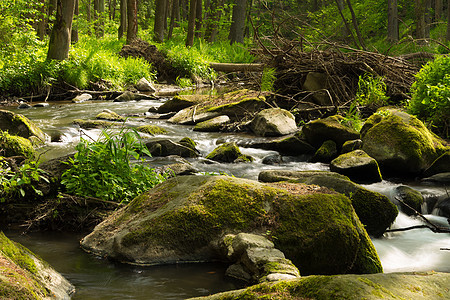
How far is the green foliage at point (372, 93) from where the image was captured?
10.5 metres

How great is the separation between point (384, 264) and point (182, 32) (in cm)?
3157

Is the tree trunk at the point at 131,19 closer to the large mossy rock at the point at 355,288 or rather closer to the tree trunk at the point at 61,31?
the tree trunk at the point at 61,31

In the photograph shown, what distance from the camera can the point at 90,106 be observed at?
14039mm

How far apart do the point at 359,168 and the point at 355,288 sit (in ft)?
16.8

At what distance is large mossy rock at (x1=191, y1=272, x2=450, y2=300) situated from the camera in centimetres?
207

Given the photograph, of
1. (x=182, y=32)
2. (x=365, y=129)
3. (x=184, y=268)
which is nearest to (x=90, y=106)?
(x=365, y=129)

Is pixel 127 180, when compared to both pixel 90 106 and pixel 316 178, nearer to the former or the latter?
pixel 316 178

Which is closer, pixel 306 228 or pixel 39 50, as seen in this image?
pixel 306 228

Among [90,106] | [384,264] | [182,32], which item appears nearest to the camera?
[384,264]

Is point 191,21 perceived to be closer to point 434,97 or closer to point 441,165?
point 434,97

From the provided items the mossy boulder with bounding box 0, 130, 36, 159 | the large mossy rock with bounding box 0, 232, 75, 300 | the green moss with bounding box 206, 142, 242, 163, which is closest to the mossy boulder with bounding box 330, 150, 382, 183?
the green moss with bounding box 206, 142, 242, 163

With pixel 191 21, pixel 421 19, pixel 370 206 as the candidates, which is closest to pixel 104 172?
pixel 370 206

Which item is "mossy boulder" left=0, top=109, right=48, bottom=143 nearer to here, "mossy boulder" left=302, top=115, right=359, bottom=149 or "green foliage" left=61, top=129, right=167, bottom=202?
"green foliage" left=61, top=129, right=167, bottom=202

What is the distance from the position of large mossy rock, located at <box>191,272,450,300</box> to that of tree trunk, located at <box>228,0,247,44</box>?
23862 millimetres
